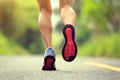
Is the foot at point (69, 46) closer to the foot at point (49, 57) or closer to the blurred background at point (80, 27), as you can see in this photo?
the foot at point (49, 57)

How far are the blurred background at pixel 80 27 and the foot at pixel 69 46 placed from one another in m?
10.8

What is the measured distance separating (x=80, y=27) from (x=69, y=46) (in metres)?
37.2

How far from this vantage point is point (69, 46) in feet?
13.9

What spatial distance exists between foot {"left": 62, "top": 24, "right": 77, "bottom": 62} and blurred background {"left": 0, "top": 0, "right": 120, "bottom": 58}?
35.6 feet

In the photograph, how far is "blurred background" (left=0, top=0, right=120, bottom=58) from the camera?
61.0 feet

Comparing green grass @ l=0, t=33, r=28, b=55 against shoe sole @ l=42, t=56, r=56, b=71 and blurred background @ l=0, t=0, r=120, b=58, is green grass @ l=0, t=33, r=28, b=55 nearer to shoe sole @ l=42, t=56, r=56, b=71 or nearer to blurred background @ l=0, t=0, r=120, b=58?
blurred background @ l=0, t=0, r=120, b=58

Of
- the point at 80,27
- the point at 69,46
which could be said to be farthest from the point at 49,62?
the point at 80,27

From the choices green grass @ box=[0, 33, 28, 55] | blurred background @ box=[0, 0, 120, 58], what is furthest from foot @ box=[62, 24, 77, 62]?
green grass @ box=[0, 33, 28, 55]

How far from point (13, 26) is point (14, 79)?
29.8 meters

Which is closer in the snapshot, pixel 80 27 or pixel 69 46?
A: pixel 69 46

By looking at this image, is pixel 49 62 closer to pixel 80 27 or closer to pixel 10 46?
pixel 10 46

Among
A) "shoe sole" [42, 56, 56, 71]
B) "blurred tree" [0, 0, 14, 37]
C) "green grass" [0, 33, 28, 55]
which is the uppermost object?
"blurred tree" [0, 0, 14, 37]

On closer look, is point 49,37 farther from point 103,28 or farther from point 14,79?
point 103,28

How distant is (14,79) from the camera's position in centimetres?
402
